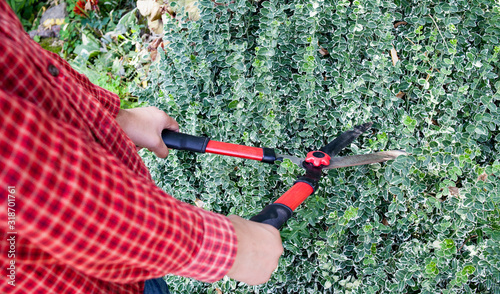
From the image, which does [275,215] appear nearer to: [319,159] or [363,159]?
[319,159]

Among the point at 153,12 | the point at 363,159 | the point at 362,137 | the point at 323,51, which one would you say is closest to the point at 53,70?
the point at 363,159

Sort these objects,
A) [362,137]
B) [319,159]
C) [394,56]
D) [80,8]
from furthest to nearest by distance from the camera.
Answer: [80,8] < [394,56] < [362,137] < [319,159]

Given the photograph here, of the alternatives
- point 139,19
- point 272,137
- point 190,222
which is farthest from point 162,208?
point 139,19

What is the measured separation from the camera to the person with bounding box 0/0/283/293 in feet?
2.23

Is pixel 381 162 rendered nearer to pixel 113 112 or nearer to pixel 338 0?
pixel 338 0

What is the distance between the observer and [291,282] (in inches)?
80.1

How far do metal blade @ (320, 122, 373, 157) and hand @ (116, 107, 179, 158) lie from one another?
767mm

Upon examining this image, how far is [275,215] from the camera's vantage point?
124cm

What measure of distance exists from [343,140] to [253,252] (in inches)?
40.4

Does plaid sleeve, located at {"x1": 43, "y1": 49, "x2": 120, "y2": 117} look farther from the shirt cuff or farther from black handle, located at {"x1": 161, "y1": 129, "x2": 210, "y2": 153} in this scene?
the shirt cuff

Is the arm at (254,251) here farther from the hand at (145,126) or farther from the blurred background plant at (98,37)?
the blurred background plant at (98,37)

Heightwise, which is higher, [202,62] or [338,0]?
[338,0]

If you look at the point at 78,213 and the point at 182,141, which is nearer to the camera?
the point at 78,213

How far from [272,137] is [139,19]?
227 centimetres
